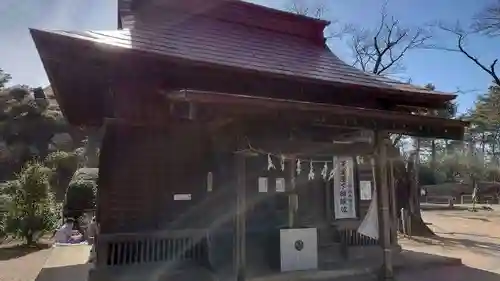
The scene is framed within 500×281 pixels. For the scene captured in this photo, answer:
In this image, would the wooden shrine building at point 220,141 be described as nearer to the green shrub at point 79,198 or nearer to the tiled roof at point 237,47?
the tiled roof at point 237,47

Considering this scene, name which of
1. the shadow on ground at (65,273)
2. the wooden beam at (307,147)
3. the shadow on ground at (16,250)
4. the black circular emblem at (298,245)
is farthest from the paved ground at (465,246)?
the shadow on ground at (16,250)

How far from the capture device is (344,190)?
23.0ft

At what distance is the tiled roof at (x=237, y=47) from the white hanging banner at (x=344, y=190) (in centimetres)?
153

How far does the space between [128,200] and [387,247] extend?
162 inches

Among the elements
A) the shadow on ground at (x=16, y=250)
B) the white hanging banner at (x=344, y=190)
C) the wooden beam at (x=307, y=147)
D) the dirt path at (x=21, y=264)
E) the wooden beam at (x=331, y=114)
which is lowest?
the shadow on ground at (x=16, y=250)

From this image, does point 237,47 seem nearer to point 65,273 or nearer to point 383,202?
point 383,202

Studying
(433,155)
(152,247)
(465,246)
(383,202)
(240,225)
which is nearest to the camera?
(240,225)

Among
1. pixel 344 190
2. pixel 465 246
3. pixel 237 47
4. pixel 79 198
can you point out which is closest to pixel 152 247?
pixel 344 190

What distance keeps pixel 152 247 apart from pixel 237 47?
13.1 feet

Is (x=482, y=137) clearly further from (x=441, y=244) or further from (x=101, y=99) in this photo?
(x=101, y=99)

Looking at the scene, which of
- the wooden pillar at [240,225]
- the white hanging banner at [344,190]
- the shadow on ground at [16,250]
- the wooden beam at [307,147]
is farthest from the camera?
the shadow on ground at [16,250]

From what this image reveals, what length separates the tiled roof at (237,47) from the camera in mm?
5809

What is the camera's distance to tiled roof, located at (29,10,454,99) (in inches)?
229

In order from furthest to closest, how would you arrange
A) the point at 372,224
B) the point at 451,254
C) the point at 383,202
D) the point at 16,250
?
the point at 16,250, the point at 451,254, the point at 372,224, the point at 383,202
